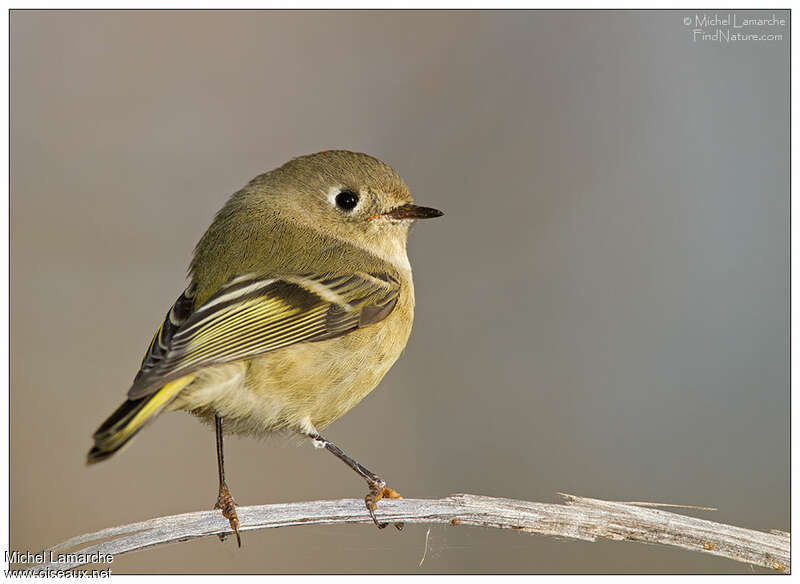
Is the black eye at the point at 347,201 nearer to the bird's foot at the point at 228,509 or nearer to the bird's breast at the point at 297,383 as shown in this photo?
the bird's breast at the point at 297,383

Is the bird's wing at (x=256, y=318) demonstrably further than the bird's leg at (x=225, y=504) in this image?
No

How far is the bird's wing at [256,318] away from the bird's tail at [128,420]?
26 millimetres

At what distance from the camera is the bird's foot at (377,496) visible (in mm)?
1868

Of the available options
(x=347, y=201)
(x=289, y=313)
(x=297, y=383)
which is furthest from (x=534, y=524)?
(x=347, y=201)

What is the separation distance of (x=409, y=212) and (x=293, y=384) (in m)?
0.66

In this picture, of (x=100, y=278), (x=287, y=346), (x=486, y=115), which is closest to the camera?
(x=287, y=346)

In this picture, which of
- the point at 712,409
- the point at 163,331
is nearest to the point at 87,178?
the point at 163,331

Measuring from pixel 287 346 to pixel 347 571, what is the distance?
0.62 meters

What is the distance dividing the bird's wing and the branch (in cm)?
34

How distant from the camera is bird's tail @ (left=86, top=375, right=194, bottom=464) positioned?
1.44m

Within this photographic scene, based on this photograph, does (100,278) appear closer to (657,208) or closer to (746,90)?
(657,208)

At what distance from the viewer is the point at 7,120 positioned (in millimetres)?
2365

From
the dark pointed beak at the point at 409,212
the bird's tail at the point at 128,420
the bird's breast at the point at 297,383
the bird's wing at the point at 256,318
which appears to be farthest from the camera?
the dark pointed beak at the point at 409,212

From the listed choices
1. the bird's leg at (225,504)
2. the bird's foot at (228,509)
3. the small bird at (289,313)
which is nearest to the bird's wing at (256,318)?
the small bird at (289,313)
